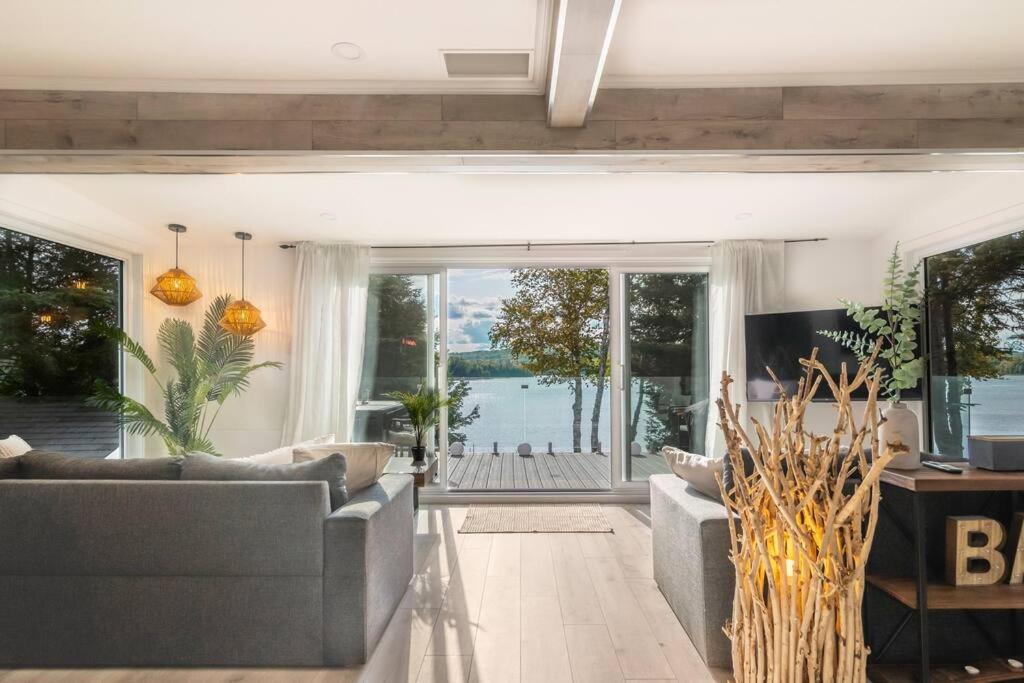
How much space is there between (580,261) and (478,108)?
277cm

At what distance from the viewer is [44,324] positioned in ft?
13.4

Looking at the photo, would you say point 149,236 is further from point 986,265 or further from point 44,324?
point 986,265

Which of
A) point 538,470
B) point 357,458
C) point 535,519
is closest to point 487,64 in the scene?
point 357,458

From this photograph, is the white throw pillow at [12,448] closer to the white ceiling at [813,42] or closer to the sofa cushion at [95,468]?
the sofa cushion at [95,468]

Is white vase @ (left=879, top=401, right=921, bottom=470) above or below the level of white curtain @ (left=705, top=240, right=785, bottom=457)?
below

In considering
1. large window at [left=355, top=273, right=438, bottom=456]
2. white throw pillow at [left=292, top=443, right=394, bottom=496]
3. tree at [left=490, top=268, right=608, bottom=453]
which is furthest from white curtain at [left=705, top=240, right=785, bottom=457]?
white throw pillow at [left=292, top=443, right=394, bottom=496]

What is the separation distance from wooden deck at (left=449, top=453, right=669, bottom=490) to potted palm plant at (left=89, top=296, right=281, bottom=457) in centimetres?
196

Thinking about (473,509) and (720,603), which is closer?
(720,603)

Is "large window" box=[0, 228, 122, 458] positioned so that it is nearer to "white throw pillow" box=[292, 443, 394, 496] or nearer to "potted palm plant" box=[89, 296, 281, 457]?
"potted palm plant" box=[89, 296, 281, 457]

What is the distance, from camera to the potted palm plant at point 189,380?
4.55 meters

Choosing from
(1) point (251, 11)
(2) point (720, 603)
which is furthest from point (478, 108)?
(2) point (720, 603)

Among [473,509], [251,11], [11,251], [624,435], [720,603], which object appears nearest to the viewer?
[251,11]

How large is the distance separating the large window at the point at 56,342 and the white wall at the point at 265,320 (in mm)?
669

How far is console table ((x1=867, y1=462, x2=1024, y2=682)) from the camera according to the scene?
1892mm
